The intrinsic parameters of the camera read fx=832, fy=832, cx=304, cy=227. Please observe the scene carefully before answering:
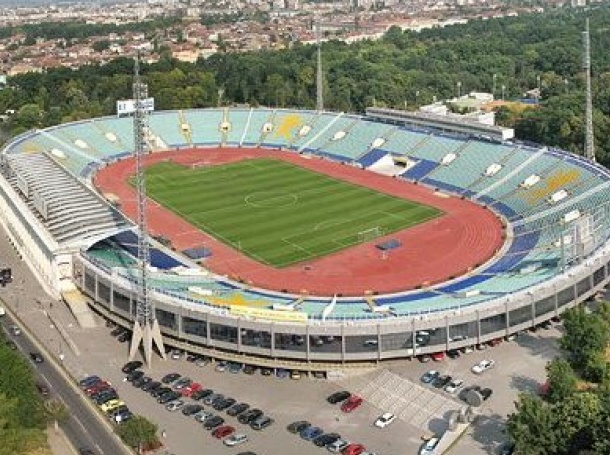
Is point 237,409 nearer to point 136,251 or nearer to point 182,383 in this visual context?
point 182,383

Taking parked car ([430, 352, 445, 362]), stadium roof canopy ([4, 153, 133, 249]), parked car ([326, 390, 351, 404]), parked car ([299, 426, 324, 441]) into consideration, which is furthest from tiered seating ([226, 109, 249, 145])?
parked car ([299, 426, 324, 441])

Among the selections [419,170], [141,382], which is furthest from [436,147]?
[141,382]

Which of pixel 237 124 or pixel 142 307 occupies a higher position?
pixel 237 124

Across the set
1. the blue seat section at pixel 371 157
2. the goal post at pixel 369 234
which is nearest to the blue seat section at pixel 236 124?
the blue seat section at pixel 371 157

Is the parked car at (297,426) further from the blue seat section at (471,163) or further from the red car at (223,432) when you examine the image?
the blue seat section at (471,163)

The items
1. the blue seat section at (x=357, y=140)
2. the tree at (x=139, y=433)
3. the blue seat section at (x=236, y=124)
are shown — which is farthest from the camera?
the blue seat section at (x=236, y=124)
